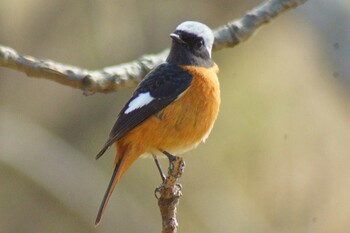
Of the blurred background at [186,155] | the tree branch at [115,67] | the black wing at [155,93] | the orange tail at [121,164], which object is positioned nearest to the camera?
the tree branch at [115,67]

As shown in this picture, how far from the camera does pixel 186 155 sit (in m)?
11.5

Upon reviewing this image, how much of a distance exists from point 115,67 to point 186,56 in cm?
71

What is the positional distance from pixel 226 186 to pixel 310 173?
8.20ft

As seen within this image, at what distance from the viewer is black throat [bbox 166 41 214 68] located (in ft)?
19.5

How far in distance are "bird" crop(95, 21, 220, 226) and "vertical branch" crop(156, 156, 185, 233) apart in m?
0.70

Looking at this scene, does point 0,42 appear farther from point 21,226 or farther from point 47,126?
point 21,226

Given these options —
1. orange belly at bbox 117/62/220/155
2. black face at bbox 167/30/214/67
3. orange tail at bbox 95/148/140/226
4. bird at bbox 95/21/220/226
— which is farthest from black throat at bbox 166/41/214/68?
orange tail at bbox 95/148/140/226

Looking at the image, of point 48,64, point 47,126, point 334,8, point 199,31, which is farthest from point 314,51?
point 48,64

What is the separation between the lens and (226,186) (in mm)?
11781

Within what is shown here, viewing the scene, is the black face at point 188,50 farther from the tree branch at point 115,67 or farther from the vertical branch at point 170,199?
the vertical branch at point 170,199

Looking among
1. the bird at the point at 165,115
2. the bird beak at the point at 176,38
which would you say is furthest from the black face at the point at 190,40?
the bird at the point at 165,115

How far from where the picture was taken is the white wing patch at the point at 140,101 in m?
5.65

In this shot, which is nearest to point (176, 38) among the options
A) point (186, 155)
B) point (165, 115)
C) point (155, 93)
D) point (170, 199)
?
point (155, 93)

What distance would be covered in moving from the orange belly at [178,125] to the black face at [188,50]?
0.29m
